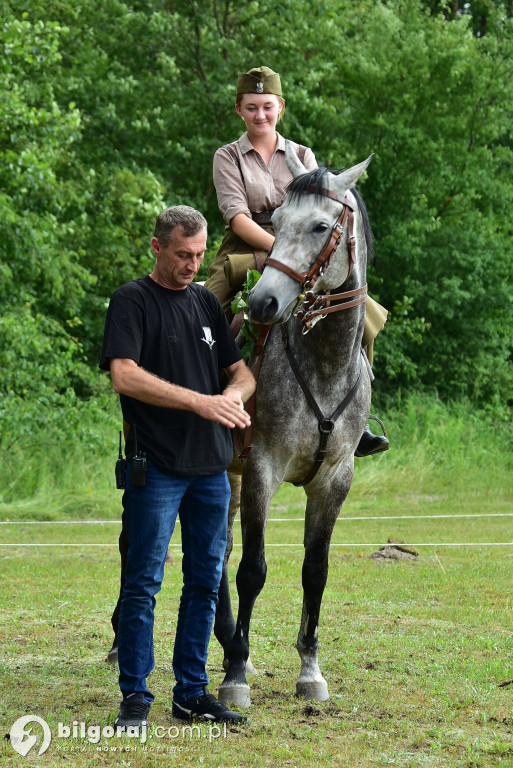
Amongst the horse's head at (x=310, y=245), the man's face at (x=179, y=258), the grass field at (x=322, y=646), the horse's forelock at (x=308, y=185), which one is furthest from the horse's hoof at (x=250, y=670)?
the horse's forelock at (x=308, y=185)

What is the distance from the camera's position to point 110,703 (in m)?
4.82

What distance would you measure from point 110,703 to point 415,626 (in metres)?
2.71

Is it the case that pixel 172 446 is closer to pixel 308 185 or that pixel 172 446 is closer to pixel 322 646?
pixel 308 185

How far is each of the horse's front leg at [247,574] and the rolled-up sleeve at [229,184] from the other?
1.49m

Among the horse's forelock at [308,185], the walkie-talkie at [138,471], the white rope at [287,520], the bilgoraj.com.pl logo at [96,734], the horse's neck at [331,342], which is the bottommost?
the white rope at [287,520]

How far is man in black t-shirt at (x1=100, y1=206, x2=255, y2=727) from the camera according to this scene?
413cm

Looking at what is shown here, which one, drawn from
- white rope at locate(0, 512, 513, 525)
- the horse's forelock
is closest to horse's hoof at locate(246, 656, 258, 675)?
the horse's forelock

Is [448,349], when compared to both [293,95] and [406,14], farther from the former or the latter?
[406,14]

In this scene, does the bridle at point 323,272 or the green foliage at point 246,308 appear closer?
the bridle at point 323,272

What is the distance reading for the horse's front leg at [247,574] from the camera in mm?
4840

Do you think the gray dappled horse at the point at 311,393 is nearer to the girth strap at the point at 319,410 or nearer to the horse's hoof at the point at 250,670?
the girth strap at the point at 319,410

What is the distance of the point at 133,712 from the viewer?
4.20 m

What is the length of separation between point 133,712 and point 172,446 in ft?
3.82

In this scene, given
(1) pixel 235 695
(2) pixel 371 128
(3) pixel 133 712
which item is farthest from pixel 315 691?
(2) pixel 371 128
